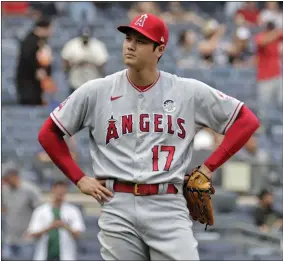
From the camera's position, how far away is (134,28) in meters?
4.65

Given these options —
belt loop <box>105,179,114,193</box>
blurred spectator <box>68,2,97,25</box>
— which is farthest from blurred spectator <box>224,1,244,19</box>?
belt loop <box>105,179,114,193</box>

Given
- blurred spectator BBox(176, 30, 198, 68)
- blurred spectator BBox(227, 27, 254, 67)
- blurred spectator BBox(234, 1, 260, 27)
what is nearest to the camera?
blurred spectator BBox(176, 30, 198, 68)

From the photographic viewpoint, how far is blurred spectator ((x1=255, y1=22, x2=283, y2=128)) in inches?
513

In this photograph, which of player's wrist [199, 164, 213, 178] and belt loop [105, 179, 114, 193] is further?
player's wrist [199, 164, 213, 178]

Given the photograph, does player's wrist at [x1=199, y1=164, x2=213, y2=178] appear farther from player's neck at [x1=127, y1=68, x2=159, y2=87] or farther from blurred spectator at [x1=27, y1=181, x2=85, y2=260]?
blurred spectator at [x1=27, y1=181, x2=85, y2=260]

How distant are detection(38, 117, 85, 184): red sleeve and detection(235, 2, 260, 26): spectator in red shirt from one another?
1168 cm

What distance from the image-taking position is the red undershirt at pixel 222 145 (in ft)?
15.8

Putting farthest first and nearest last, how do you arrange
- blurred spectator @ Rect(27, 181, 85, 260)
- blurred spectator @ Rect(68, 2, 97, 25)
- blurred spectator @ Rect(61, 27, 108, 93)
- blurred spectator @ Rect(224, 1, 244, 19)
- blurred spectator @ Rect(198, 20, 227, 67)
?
blurred spectator @ Rect(224, 1, 244, 19) < blurred spectator @ Rect(68, 2, 97, 25) < blurred spectator @ Rect(198, 20, 227, 67) < blurred spectator @ Rect(61, 27, 108, 93) < blurred spectator @ Rect(27, 181, 85, 260)

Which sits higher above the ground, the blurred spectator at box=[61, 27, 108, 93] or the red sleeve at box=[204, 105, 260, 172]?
the red sleeve at box=[204, 105, 260, 172]

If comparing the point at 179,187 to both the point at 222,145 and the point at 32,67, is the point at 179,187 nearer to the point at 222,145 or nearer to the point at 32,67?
the point at 222,145

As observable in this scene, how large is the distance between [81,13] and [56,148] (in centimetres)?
1076

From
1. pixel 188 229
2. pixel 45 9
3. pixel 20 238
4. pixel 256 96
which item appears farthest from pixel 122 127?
pixel 45 9

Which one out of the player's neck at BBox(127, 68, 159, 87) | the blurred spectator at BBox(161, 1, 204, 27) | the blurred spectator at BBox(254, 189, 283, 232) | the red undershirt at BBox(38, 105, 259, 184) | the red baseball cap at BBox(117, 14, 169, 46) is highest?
the red baseball cap at BBox(117, 14, 169, 46)

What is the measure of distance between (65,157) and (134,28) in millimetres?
720
